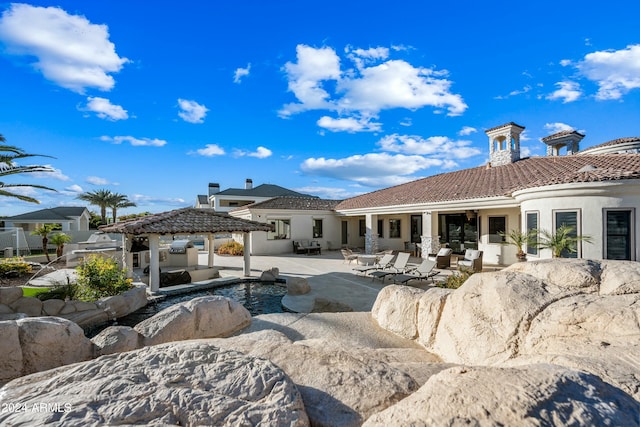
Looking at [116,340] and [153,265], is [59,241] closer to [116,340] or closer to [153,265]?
[153,265]

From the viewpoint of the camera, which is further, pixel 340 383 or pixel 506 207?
pixel 506 207

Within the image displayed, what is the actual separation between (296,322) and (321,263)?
11.7 m

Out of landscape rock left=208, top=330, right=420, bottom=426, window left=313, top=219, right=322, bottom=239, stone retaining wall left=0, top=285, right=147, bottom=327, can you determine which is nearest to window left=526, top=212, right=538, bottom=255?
landscape rock left=208, top=330, right=420, bottom=426

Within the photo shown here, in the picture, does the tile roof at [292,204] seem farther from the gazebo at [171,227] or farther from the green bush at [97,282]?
the green bush at [97,282]

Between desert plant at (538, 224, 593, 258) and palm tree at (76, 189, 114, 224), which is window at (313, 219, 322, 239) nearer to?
desert plant at (538, 224, 593, 258)

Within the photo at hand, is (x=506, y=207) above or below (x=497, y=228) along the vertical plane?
above

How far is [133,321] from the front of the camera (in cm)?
956

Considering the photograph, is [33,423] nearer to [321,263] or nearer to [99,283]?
[99,283]

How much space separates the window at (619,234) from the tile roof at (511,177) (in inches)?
55.7

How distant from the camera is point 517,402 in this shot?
1.98 metres

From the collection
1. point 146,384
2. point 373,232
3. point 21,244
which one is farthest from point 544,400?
point 21,244

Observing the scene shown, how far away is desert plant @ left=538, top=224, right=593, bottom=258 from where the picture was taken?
11250mm

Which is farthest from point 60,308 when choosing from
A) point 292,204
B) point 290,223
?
point 292,204

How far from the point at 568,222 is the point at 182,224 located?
16.3m
